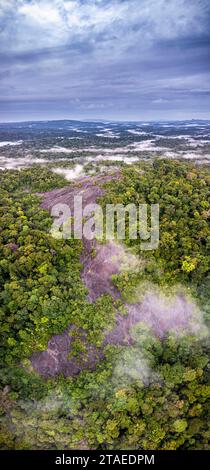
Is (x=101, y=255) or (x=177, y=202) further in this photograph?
(x=177, y=202)

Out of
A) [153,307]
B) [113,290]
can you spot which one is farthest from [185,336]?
[113,290]

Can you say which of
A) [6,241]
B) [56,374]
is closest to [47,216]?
[6,241]

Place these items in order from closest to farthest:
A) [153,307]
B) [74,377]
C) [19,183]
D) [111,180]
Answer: [74,377], [153,307], [111,180], [19,183]

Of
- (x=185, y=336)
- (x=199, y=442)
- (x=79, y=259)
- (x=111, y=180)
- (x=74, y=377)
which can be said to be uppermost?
(x=111, y=180)

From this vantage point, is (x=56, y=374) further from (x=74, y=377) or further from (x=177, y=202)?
(x=177, y=202)

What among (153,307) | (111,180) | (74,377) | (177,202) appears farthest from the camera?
(111,180)

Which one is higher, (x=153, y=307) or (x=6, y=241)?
(x=6, y=241)

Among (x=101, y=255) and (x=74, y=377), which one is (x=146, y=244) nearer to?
(x=101, y=255)
